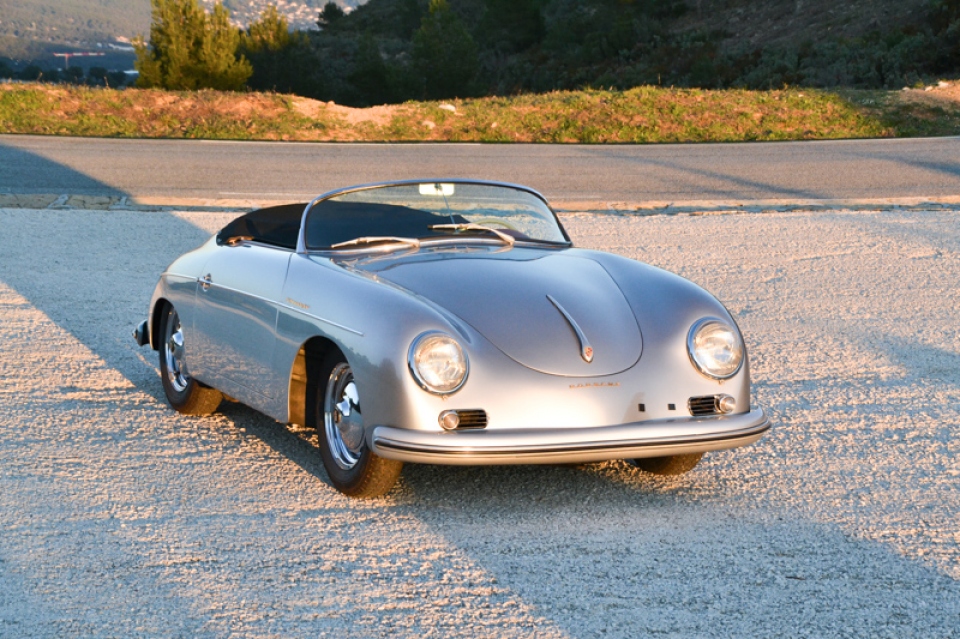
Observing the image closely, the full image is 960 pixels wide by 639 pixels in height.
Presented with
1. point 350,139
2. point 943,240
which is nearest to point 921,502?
point 943,240

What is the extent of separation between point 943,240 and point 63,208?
9.58 meters

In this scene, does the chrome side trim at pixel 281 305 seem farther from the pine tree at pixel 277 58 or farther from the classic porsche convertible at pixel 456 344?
the pine tree at pixel 277 58

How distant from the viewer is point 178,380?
241 inches

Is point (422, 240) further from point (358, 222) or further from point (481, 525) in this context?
point (481, 525)

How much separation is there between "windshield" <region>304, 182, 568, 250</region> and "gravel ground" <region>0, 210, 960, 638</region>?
3.47 feet

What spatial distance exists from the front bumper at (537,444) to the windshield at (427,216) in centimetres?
136

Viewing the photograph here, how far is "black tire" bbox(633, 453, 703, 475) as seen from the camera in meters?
4.92

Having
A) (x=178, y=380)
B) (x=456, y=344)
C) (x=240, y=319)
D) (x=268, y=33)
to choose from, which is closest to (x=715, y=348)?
(x=456, y=344)

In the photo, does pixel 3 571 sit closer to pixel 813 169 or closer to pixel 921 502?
pixel 921 502

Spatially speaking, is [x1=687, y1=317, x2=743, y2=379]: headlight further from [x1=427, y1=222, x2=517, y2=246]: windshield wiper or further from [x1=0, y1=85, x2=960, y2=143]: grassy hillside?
[x1=0, y1=85, x2=960, y2=143]: grassy hillside

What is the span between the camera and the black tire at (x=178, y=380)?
5887 millimetres

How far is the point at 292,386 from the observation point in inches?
193

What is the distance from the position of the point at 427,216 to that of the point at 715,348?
1625 millimetres

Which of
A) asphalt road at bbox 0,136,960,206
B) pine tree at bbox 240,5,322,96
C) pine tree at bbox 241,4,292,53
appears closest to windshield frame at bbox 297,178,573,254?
asphalt road at bbox 0,136,960,206
